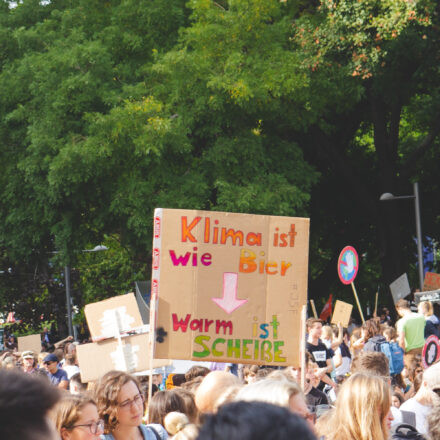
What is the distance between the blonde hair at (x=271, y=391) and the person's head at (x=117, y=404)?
109 cm

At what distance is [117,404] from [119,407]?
0.8 inches

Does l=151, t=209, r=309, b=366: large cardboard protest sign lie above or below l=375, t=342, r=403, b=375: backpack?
above

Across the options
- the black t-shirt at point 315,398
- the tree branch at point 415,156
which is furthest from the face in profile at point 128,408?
the tree branch at point 415,156

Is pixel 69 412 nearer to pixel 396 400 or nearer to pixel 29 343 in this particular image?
pixel 396 400

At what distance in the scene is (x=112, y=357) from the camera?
7066 mm

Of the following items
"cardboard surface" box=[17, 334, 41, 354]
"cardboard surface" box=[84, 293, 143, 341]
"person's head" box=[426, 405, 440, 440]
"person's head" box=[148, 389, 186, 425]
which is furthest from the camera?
"cardboard surface" box=[17, 334, 41, 354]

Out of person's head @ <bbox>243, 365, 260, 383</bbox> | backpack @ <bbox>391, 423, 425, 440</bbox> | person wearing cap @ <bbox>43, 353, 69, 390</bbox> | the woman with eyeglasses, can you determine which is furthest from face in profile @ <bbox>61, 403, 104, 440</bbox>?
person wearing cap @ <bbox>43, 353, 69, 390</bbox>

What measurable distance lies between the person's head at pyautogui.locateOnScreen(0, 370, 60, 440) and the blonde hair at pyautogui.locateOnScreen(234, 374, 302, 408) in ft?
5.25

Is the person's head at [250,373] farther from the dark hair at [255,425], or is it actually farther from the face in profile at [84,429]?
the dark hair at [255,425]

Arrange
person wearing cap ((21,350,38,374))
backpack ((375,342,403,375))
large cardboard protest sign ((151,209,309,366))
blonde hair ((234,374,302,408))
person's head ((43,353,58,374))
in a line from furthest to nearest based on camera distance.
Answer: person wearing cap ((21,350,38,374))
person's head ((43,353,58,374))
backpack ((375,342,403,375))
large cardboard protest sign ((151,209,309,366))
blonde hair ((234,374,302,408))

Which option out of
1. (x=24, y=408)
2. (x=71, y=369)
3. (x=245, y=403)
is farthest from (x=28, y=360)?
(x=245, y=403)

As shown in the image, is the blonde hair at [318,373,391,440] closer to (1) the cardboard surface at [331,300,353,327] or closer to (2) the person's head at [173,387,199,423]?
(2) the person's head at [173,387,199,423]

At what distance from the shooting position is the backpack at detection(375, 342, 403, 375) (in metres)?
9.85

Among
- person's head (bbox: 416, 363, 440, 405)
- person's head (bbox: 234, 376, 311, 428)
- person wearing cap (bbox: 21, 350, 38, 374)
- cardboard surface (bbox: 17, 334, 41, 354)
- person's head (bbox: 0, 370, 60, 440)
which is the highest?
person's head (bbox: 0, 370, 60, 440)
